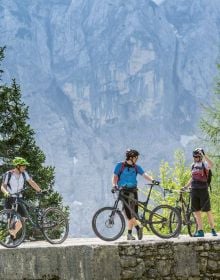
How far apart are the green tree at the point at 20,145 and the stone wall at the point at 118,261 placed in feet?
33.6

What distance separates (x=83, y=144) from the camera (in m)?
179

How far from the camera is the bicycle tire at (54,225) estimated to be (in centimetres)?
1256

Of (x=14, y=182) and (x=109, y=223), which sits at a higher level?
(x=14, y=182)

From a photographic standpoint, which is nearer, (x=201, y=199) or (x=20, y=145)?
(x=201, y=199)

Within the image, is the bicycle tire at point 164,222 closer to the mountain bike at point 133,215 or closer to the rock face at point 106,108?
the mountain bike at point 133,215

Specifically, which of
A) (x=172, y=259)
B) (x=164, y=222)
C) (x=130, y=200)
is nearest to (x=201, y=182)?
(x=164, y=222)

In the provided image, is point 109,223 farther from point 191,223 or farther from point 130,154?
point 191,223

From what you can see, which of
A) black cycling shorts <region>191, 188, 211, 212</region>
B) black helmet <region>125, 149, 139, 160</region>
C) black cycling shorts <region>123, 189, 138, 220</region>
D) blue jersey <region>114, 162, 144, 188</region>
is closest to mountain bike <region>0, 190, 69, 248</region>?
black cycling shorts <region>123, 189, 138, 220</region>

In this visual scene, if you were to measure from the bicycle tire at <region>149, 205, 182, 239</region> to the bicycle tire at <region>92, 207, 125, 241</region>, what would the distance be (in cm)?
77

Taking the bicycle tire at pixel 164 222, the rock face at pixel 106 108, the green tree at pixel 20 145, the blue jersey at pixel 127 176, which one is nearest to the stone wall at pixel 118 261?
the bicycle tire at pixel 164 222

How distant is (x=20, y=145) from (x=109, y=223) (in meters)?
11.1

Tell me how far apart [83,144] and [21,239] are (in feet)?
550

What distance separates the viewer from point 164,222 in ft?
41.7

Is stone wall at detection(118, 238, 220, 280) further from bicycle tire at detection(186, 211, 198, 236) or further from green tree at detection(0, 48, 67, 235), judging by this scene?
green tree at detection(0, 48, 67, 235)
